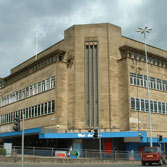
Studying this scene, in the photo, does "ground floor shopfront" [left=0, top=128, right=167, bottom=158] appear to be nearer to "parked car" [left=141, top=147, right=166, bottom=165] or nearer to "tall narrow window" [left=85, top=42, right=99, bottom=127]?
"tall narrow window" [left=85, top=42, right=99, bottom=127]

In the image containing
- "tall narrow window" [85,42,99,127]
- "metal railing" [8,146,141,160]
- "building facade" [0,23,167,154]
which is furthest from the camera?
"tall narrow window" [85,42,99,127]

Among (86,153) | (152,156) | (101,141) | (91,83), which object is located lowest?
(86,153)

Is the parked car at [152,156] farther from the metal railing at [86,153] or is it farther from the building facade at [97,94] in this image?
the building facade at [97,94]

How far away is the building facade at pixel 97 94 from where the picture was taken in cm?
3978

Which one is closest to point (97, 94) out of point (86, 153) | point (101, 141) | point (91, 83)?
point (91, 83)

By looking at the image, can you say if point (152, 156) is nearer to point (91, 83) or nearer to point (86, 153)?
point (86, 153)

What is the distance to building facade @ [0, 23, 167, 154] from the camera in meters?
39.8

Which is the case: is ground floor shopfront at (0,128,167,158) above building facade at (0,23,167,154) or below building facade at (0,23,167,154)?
below

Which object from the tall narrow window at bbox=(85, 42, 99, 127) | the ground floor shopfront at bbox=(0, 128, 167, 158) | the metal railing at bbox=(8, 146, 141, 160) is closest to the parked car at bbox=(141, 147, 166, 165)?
the metal railing at bbox=(8, 146, 141, 160)

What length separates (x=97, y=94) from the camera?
4091 centimetres

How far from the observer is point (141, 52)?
4478 cm

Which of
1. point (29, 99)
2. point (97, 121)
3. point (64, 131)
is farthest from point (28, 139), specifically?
point (97, 121)

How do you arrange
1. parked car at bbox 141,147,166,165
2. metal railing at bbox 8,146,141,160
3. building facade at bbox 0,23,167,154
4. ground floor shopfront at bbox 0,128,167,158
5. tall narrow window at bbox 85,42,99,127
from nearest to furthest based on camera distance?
parked car at bbox 141,147,166,165 < metal railing at bbox 8,146,141,160 < ground floor shopfront at bbox 0,128,167,158 < building facade at bbox 0,23,167,154 < tall narrow window at bbox 85,42,99,127

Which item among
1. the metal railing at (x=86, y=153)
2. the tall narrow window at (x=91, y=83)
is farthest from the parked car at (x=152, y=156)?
the tall narrow window at (x=91, y=83)
